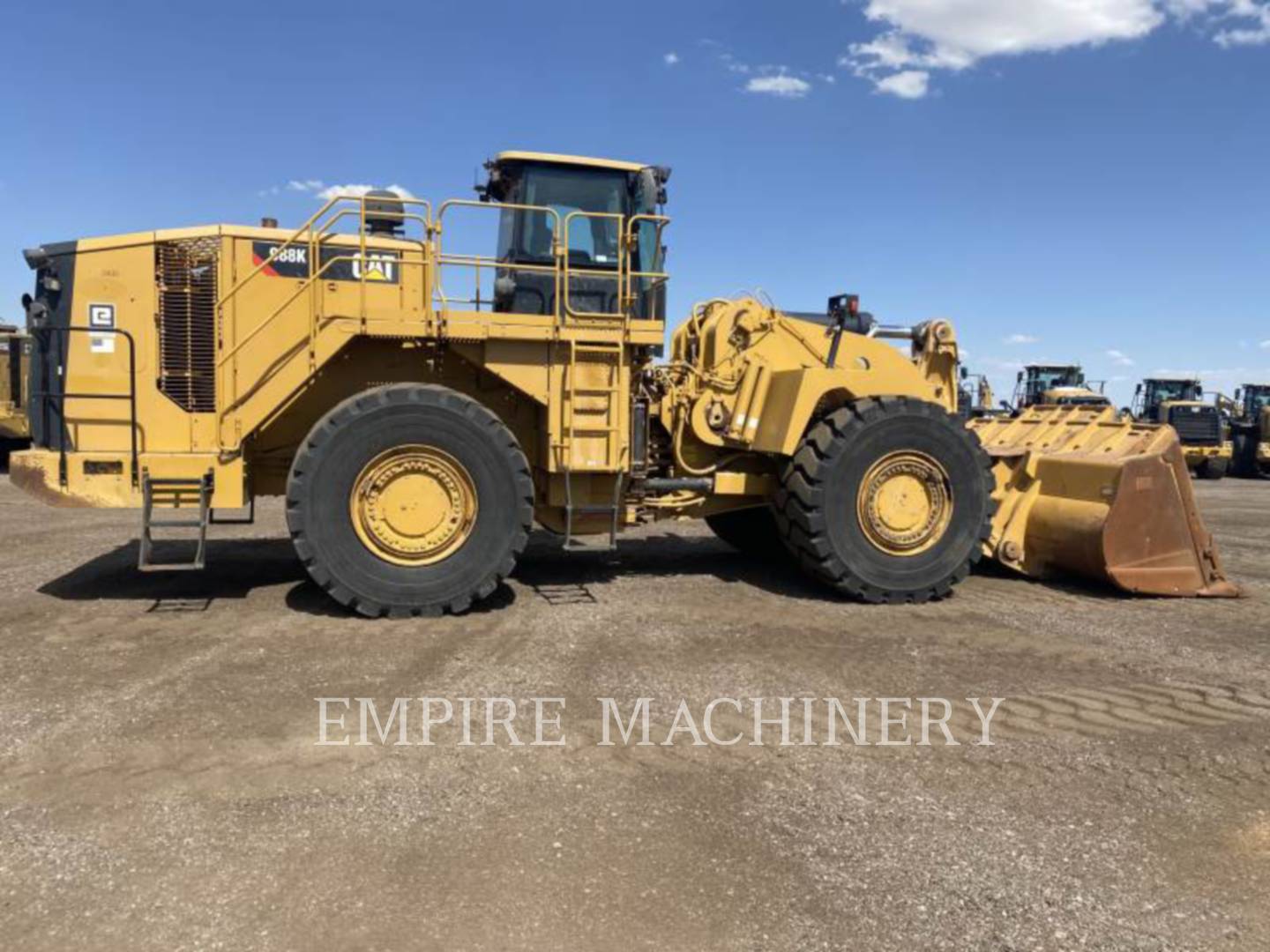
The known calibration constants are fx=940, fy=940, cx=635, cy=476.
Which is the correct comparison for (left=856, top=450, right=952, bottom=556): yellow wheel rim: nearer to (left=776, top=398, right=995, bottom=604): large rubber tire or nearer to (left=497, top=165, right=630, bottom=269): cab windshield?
(left=776, top=398, right=995, bottom=604): large rubber tire

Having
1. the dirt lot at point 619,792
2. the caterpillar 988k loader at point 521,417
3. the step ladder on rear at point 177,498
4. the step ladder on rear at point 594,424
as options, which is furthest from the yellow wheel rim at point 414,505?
the step ladder on rear at point 177,498

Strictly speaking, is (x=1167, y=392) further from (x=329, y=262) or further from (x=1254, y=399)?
(x=329, y=262)

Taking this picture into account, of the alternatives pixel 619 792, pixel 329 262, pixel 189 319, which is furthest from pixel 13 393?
pixel 619 792

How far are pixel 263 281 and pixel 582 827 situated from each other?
4.71 meters

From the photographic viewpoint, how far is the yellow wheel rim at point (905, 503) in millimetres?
7238

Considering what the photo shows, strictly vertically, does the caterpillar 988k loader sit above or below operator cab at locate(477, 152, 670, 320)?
below

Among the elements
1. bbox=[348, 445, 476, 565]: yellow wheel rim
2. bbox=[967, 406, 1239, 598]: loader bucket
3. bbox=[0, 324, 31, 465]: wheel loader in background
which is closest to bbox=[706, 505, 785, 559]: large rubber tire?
bbox=[967, 406, 1239, 598]: loader bucket

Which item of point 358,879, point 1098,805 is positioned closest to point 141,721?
point 358,879

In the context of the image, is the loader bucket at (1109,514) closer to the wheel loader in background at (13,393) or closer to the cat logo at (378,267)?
the cat logo at (378,267)

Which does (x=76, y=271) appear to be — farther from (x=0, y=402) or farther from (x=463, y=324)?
(x=0, y=402)

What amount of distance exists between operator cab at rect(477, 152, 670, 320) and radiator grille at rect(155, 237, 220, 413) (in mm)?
1988

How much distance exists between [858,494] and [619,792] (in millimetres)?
4068

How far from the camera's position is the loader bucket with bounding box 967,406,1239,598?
24.0ft

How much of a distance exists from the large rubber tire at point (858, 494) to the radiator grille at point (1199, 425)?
21823 millimetres
